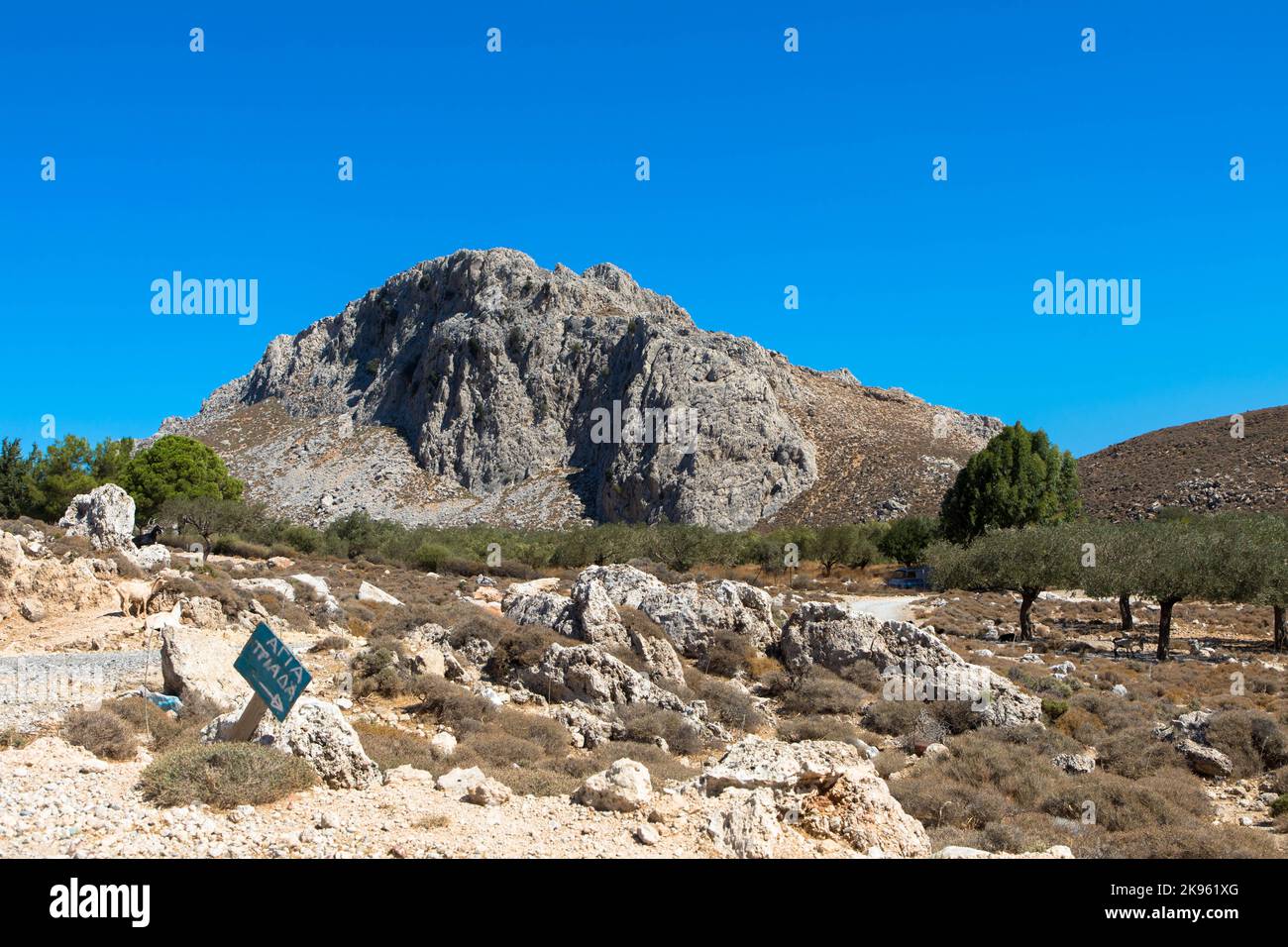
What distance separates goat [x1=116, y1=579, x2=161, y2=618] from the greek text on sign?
1208 centimetres

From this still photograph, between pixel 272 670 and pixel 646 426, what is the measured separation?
89136 millimetres

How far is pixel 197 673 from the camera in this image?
40.4ft

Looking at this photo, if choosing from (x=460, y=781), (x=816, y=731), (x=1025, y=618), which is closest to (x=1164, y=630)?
(x=1025, y=618)

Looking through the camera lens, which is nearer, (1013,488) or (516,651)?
(516,651)

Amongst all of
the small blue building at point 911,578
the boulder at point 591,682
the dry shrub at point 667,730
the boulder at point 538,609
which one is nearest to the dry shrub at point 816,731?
the boulder at point 591,682

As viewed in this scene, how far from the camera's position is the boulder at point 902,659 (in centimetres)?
1612

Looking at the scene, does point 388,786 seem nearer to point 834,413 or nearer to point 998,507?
point 998,507

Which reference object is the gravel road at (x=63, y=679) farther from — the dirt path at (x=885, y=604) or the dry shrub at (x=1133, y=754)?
the dirt path at (x=885, y=604)

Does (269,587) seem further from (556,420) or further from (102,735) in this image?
(556,420)

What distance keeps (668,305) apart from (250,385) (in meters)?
63.5

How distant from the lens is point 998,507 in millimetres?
55500
